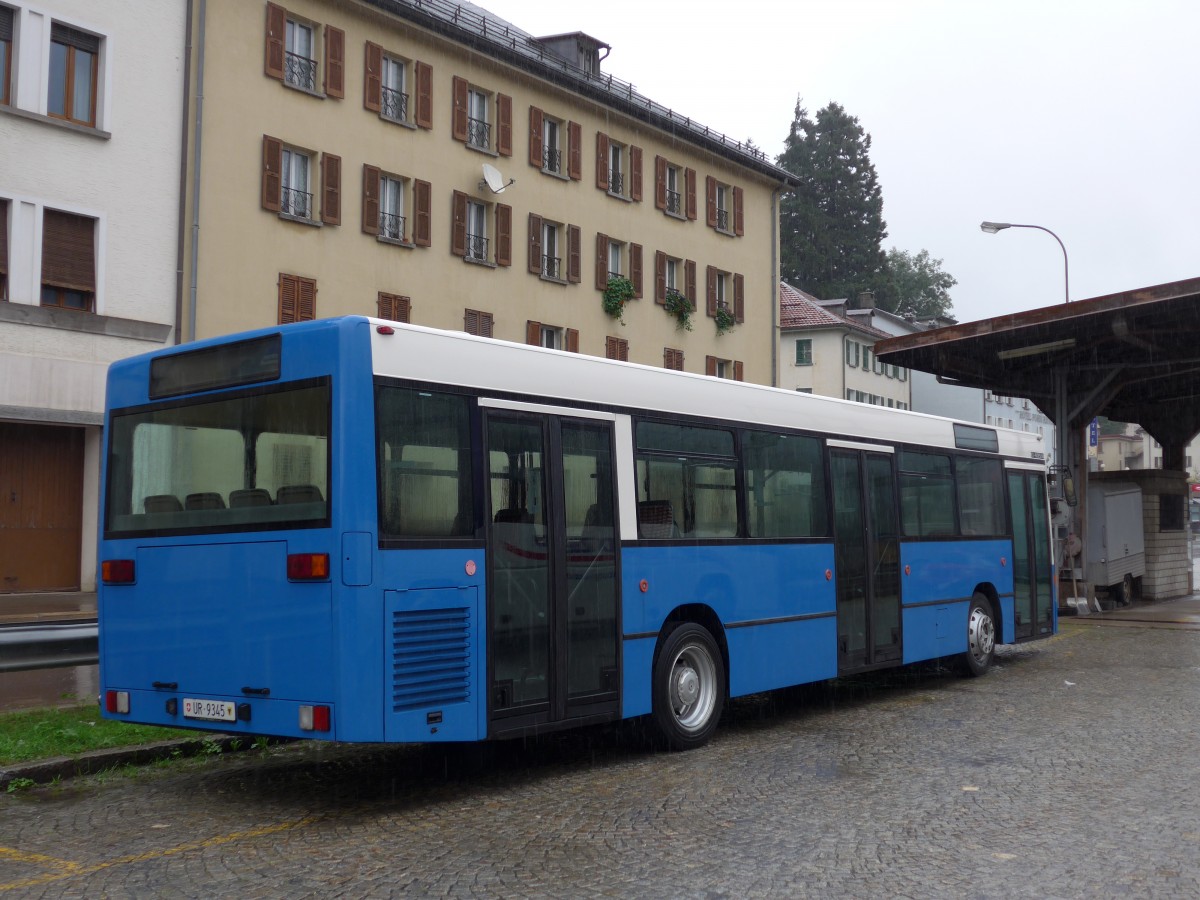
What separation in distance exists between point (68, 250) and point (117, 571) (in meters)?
16.5

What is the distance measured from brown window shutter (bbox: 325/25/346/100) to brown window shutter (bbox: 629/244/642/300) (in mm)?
11081

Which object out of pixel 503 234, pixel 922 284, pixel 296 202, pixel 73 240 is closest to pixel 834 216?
pixel 922 284

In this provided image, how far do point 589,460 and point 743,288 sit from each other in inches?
1364

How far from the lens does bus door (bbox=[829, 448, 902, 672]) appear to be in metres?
12.1

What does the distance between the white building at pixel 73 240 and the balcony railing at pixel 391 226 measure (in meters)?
5.58

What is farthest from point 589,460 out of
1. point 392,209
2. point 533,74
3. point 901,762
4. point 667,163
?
point 667,163

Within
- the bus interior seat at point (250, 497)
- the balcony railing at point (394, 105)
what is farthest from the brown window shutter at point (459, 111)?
the bus interior seat at point (250, 497)

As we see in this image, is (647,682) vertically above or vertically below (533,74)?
below

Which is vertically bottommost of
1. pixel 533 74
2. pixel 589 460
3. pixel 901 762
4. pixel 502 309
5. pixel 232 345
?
pixel 901 762

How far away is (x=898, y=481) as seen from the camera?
1326cm

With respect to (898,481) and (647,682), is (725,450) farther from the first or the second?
(898,481)

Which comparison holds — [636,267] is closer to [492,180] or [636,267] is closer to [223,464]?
[492,180]

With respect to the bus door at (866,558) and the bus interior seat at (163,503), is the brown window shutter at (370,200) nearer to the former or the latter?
the bus door at (866,558)

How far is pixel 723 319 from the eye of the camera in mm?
41812
